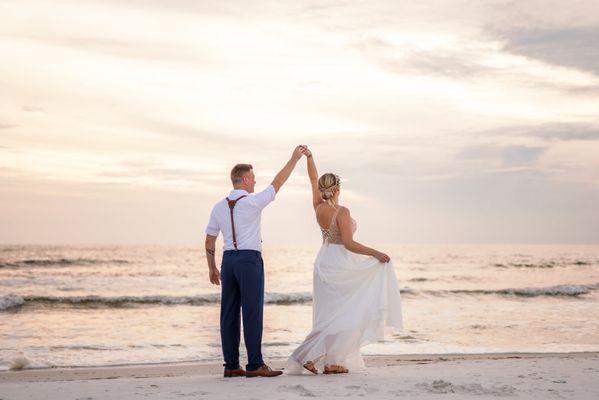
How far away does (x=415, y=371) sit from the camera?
25.9 feet

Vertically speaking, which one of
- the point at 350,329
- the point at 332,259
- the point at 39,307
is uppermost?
the point at 332,259

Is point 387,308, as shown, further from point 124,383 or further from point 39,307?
point 39,307

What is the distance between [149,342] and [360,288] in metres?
6.38

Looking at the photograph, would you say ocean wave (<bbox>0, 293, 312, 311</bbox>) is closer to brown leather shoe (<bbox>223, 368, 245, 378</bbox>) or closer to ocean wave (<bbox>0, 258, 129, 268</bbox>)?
brown leather shoe (<bbox>223, 368, 245, 378</bbox>)

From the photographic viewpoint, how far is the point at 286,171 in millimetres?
6980

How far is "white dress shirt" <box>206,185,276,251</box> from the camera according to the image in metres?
6.91

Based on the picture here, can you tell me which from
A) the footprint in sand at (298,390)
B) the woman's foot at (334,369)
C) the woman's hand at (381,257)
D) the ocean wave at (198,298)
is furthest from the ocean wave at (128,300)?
the footprint in sand at (298,390)

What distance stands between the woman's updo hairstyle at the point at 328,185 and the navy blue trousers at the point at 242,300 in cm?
102

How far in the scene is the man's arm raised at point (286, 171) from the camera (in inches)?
273

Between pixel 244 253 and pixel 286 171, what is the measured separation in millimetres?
956

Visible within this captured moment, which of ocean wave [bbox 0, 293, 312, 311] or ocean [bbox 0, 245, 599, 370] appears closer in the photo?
ocean [bbox 0, 245, 599, 370]

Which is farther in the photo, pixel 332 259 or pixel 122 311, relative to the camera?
pixel 122 311

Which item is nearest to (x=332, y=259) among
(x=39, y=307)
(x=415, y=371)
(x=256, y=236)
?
(x=256, y=236)

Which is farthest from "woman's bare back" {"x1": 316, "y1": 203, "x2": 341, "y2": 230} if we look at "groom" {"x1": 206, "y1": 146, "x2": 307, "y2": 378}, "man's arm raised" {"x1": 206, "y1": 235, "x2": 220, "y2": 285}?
"man's arm raised" {"x1": 206, "y1": 235, "x2": 220, "y2": 285}
